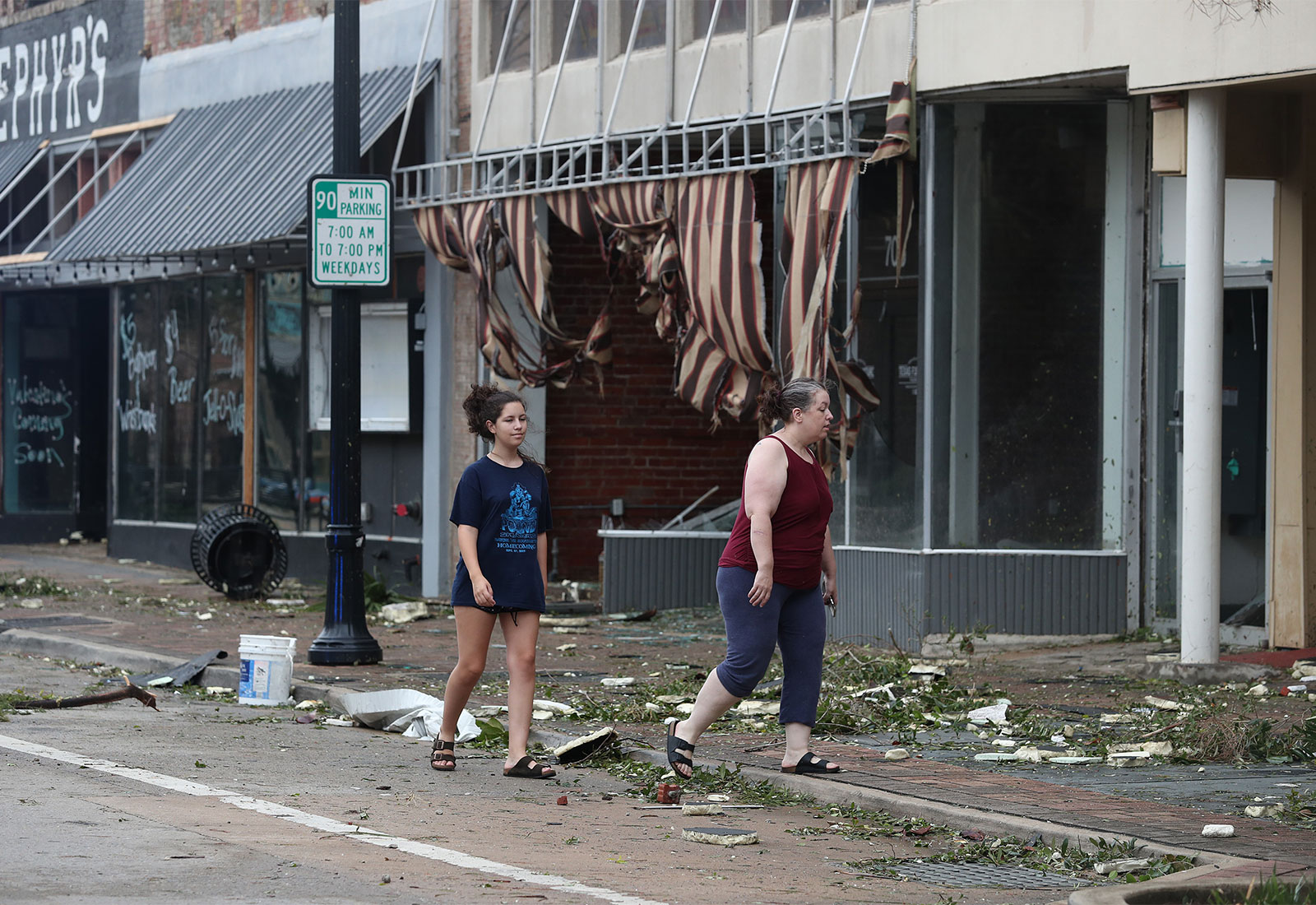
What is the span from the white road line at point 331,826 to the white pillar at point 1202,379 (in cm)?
620

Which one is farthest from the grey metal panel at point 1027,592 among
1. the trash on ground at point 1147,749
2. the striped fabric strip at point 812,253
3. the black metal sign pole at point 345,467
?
the trash on ground at point 1147,749

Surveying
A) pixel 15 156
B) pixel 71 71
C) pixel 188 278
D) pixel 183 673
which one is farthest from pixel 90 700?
pixel 15 156

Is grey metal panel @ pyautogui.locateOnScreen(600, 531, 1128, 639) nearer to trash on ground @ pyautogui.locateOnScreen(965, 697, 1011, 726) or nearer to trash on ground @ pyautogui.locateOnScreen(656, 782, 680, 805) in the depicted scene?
trash on ground @ pyautogui.locateOnScreen(965, 697, 1011, 726)

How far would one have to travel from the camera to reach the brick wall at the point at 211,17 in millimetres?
20328

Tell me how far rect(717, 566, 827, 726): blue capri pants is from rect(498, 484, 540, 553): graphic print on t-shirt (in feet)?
3.20

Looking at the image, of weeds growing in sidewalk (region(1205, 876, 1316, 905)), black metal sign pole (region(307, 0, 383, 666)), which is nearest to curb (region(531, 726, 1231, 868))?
weeds growing in sidewalk (region(1205, 876, 1316, 905))

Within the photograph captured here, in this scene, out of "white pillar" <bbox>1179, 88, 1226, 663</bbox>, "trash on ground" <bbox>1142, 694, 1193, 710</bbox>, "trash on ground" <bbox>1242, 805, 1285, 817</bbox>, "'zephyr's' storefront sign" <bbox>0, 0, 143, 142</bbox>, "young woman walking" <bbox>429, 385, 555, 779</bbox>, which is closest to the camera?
"trash on ground" <bbox>1242, 805, 1285, 817</bbox>

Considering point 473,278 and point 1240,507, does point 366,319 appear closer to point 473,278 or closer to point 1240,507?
point 473,278

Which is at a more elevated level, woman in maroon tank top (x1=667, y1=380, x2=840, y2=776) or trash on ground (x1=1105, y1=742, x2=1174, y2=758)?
woman in maroon tank top (x1=667, y1=380, x2=840, y2=776)

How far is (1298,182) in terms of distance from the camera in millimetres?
13164

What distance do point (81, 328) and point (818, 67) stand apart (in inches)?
571

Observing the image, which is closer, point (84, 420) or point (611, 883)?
point (611, 883)

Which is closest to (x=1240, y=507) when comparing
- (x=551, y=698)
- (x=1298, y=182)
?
(x=1298, y=182)

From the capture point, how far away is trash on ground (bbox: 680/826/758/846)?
7.61m
